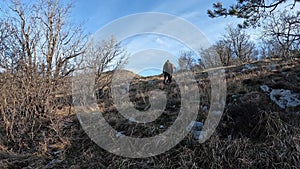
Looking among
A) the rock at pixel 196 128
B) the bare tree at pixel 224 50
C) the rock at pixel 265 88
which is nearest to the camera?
the rock at pixel 196 128

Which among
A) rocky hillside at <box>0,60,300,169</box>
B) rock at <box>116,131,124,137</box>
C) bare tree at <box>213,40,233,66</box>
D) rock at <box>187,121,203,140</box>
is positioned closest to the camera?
rocky hillside at <box>0,60,300,169</box>

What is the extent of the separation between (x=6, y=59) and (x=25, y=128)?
1887 mm

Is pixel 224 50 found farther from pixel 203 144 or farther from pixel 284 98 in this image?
pixel 203 144

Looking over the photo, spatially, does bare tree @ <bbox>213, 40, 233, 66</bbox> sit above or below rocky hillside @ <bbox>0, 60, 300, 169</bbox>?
above

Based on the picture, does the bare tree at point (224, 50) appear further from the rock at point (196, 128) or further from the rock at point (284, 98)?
the rock at point (196, 128)

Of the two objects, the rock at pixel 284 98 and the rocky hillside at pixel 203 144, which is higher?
the rock at pixel 284 98

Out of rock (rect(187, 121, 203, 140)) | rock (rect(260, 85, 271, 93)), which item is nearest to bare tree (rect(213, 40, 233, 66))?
rock (rect(260, 85, 271, 93))

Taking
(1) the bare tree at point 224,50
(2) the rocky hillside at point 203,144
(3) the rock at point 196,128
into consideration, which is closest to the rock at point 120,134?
(2) the rocky hillside at point 203,144

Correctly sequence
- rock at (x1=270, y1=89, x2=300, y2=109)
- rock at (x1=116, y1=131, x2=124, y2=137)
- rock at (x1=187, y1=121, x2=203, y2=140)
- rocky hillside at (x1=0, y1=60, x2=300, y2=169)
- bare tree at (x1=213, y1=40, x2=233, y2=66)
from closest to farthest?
rocky hillside at (x1=0, y1=60, x2=300, y2=169), rock at (x1=187, y1=121, x2=203, y2=140), rock at (x1=116, y1=131, x2=124, y2=137), rock at (x1=270, y1=89, x2=300, y2=109), bare tree at (x1=213, y1=40, x2=233, y2=66)

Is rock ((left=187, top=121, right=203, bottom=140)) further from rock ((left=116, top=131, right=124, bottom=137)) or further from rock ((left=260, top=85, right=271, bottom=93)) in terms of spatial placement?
rock ((left=260, top=85, right=271, bottom=93))

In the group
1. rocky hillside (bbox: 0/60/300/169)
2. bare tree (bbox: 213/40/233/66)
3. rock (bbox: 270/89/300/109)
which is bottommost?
rocky hillside (bbox: 0/60/300/169)

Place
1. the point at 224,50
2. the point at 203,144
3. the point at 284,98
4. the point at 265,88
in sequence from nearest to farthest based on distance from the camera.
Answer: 1. the point at 203,144
2. the point at 284,98
3. the point at 265,88
4. the point at 224,50

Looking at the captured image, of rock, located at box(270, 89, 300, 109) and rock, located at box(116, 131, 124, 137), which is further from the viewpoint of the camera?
rock, located at box(270, 89, 300, 109)

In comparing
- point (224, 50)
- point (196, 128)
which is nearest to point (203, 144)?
point (196, 128)
